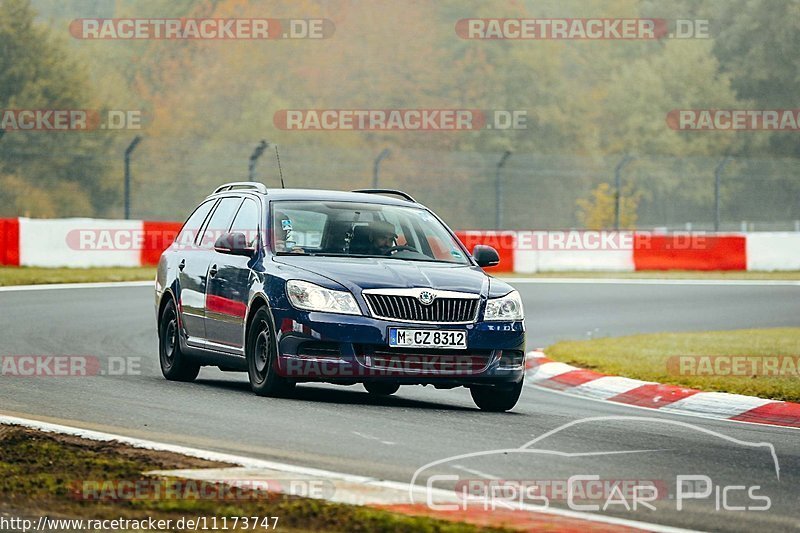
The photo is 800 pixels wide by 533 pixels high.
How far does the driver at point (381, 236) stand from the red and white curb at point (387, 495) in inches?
147

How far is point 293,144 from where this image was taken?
80.4m

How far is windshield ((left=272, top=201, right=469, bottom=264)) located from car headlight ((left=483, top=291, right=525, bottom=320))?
0.82m

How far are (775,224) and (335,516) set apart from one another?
60.3 m

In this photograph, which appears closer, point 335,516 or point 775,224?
point 335,516

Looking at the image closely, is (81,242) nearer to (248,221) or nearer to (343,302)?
(248,221)

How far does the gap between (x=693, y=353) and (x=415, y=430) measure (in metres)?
7.06

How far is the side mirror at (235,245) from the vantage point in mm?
11367

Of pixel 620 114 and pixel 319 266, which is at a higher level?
pixel 620 114

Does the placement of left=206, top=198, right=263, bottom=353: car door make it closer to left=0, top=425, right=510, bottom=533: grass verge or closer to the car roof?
the car roof

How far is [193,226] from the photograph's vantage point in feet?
43.5

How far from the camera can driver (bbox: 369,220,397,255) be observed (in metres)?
11.5

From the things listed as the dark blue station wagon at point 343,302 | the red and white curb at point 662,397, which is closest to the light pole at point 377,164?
the red and white curb at point 662,397

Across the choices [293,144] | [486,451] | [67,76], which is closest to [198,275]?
[486,451]

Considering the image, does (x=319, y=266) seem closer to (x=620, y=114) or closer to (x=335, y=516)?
(x=335, y=516)
